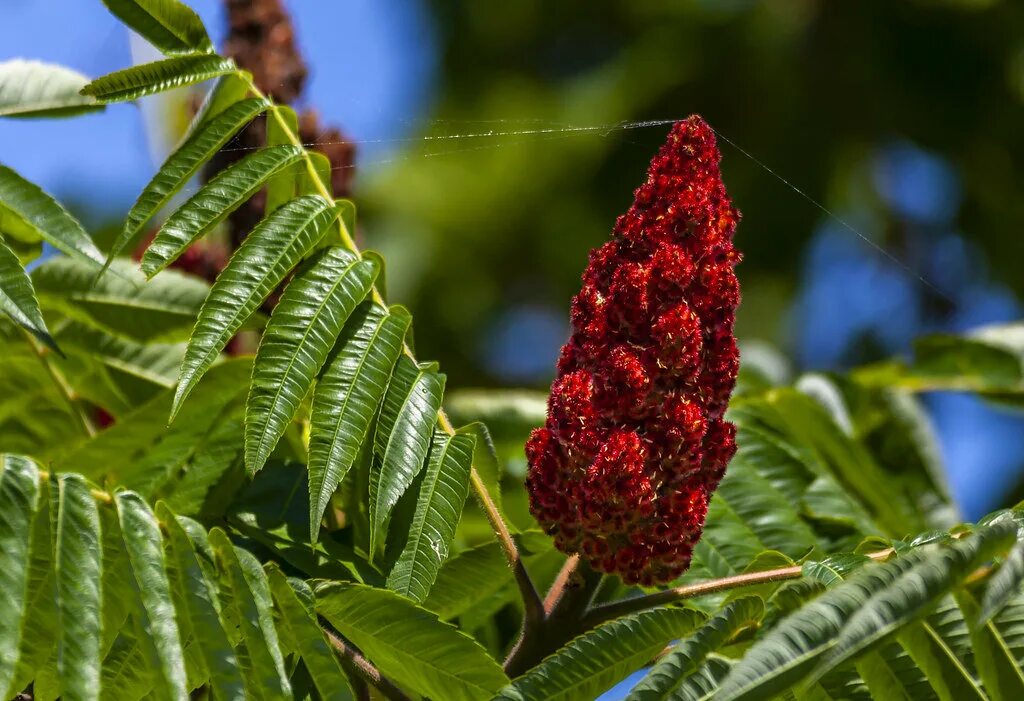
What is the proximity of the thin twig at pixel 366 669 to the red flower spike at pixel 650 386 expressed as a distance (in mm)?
335

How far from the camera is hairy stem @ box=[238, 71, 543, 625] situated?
2086mm

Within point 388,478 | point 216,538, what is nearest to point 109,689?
point 216,538

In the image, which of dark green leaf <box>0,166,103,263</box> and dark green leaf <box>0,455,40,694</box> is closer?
dark green leaf <box>0,455,40,694</box>

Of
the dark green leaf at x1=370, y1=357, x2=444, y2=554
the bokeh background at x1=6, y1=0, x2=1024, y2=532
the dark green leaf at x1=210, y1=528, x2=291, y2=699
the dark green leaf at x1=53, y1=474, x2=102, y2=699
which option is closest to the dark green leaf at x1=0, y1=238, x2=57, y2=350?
the dark green leaf at x1=53, y1=474, x2=102, y2=699

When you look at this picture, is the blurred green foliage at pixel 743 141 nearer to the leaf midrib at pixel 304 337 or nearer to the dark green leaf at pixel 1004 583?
the leaf midrib at pixel 304 337

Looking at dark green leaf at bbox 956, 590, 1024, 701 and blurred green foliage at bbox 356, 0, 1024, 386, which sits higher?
blurred green foliage at bbox 356, 0, 1024, 386

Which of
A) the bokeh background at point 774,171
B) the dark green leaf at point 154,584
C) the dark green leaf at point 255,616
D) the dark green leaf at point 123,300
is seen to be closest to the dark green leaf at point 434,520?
the dark green leaf at point 255,616

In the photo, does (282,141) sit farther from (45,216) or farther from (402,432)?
(402,432)

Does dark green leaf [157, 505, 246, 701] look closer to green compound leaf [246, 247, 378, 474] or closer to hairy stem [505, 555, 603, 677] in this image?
green compound leaf [246, 247, 378, 474]

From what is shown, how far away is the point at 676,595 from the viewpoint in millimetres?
2088

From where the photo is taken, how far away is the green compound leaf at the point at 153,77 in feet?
6.79

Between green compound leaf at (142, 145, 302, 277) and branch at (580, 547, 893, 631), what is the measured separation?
2.77 ft

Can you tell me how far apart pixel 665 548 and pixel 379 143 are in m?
0.95

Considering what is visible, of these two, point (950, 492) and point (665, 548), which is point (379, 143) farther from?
point (950, 492)
